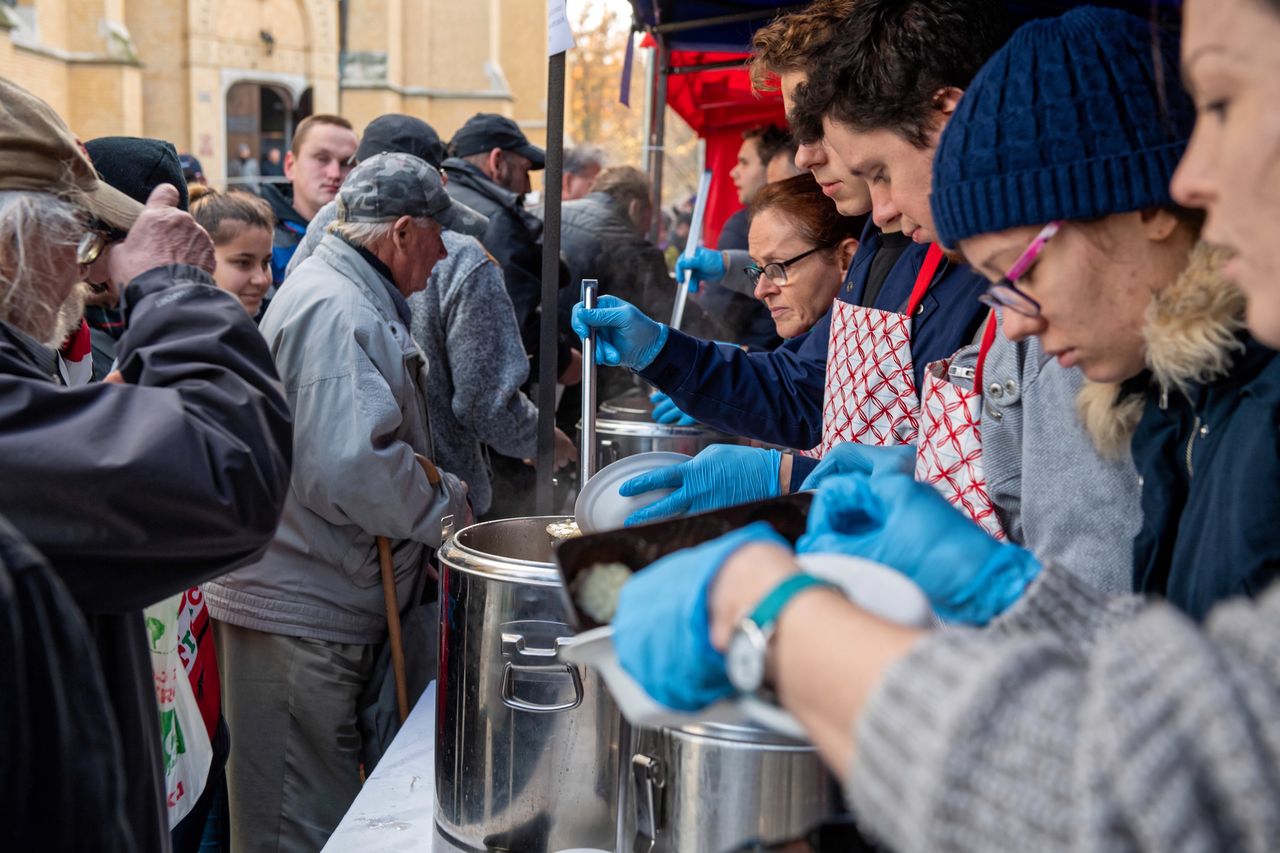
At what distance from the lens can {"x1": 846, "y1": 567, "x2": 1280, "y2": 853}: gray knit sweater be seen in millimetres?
618

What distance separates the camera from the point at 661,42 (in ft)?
15.4

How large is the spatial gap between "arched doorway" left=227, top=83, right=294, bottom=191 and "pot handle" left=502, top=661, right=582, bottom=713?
81.4ft

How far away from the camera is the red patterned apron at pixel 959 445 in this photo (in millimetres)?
1530

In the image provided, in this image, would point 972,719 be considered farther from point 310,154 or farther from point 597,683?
point 310,154

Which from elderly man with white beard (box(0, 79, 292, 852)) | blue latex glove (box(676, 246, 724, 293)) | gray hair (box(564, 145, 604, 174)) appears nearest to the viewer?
elderly man with white beard (box(0, 79, 292, 852))

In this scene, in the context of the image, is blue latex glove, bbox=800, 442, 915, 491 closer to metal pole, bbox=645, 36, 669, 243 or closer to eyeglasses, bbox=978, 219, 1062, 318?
eyeglasses, bbox=978, 219, 1062, 318

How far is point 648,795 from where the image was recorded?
52.8 inches

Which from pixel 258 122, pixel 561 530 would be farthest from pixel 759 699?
pixel 258 122

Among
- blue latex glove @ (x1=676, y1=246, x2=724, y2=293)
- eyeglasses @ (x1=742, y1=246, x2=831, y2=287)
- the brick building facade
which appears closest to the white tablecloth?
eyeglasses @ (x1=742, y1=246, x2=831, y2=287)

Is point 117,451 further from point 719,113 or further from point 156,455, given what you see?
point 719,113

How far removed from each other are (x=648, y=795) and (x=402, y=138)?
308 centimetres

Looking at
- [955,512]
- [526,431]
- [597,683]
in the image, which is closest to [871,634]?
[955,512]

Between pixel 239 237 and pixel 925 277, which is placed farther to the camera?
pixel 239 237

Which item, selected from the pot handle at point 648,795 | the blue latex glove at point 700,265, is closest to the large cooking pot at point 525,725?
the pot handle at point 648,795
